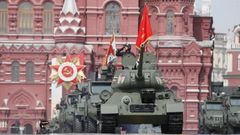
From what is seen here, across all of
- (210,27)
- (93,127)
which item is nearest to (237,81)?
(210,27)

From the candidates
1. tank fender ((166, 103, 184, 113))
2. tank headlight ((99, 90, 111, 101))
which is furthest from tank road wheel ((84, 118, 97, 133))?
tank fender ((166, 103, 184, 113))

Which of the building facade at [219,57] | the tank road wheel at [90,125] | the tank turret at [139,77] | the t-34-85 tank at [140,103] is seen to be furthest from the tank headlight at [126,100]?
the building facade at [219,57]

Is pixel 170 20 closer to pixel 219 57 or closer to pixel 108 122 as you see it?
pixel 108 122

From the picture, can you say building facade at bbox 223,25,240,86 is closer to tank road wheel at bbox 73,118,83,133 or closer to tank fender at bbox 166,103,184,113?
tank road wheel at bbox 73,118,83,133

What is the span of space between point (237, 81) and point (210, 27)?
41.0 metres

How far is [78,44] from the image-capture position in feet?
257

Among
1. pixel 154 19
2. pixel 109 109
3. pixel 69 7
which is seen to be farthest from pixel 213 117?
pixel 154 19

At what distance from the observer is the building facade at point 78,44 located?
7838 centimetres

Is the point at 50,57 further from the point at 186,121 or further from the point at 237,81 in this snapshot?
the point at 237,81

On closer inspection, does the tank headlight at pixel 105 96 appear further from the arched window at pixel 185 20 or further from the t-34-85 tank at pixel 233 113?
the arched window at pixel 185 20

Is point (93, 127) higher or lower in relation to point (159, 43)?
lower

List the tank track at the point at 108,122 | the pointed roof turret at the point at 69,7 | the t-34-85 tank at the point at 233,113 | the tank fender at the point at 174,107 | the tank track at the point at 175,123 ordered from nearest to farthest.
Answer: the tank track at the point at 175,123 → the tank fender at the point at 174,107 → the tank track at the point at 108,122 → the t-34-85 tank at the point at 233,113 → the pointed roof turret at the point at 69,7

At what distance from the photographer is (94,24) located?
8069 cm

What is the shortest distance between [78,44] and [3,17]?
6249 mm
